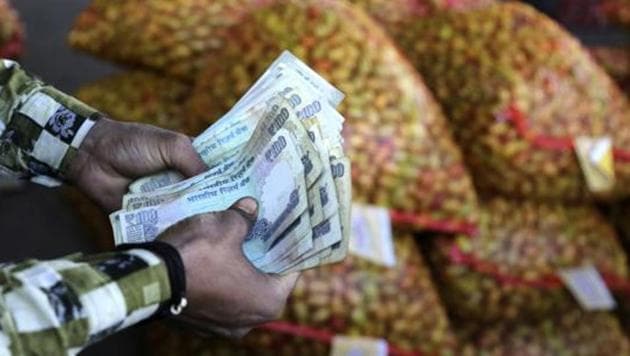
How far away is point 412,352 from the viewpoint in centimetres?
190

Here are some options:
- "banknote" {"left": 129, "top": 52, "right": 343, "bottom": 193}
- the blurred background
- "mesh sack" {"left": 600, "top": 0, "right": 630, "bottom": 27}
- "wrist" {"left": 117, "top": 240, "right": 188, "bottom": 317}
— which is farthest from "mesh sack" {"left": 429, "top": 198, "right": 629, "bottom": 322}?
"wrist" {"left": 117, "top": 240, "right": 188, "bottom": 317}

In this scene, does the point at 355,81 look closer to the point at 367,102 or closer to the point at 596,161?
the point at 367,102

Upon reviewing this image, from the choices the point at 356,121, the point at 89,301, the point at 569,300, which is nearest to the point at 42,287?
the point at 89,301

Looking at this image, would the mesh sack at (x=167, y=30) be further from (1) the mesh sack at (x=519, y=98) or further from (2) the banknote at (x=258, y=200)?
(2) the banknote at (x=258, y=200)

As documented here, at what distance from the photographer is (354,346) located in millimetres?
1835

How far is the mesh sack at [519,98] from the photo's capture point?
1975mm

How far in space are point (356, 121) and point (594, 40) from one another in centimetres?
121

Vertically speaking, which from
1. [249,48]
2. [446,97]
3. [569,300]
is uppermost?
[249,48]

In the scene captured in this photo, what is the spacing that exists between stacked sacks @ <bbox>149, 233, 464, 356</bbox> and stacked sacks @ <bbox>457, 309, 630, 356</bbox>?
0.51ft

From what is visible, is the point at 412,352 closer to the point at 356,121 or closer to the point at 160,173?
the point at 356,121

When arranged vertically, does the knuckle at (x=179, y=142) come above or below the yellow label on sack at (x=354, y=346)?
above

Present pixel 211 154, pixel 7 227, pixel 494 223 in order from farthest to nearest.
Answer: pixel 7 227 → pixel 494 223 → pixel 211 154

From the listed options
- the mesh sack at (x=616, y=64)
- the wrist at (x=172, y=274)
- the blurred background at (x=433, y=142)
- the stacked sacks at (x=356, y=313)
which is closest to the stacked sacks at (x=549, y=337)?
the blurred background at (x=433, y=142)

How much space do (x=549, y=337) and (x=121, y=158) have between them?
3.90 ft
